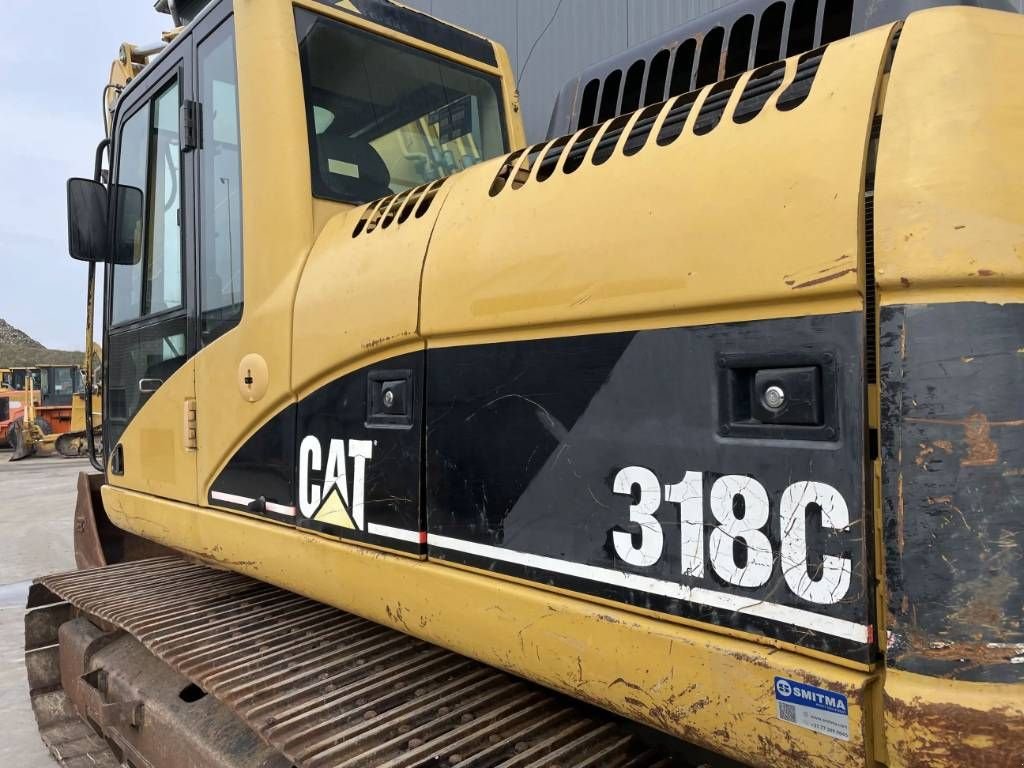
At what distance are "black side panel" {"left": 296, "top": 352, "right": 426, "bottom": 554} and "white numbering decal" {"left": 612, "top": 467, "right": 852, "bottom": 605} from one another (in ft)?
1.90

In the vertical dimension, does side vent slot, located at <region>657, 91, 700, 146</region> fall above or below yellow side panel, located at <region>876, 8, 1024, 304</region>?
above

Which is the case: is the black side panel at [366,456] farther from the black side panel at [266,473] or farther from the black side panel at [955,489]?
the black side panel at [955,489]

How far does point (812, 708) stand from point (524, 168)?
43.7 inches

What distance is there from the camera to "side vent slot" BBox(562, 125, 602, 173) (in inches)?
57.2

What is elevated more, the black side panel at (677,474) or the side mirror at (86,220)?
the side mirror at (86,220)

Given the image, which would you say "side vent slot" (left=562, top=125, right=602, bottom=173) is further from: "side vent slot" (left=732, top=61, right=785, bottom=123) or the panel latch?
the panel latch

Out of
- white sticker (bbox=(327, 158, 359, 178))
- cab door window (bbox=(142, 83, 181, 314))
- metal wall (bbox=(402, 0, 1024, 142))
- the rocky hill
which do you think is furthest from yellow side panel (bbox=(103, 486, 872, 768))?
the rocky hill

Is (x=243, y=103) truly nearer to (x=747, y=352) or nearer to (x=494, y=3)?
(x=747, y=352)

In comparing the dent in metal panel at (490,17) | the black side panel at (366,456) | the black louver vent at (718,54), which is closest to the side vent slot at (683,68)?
the black louver vent at (718,54)

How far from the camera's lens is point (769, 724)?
41.2 inches

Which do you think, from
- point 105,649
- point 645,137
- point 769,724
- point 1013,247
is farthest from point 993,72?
point 105,649

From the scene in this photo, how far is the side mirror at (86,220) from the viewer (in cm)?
305

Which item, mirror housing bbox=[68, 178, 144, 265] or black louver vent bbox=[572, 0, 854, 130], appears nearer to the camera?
black louver vent bbox=[572, 0, 854, 130]

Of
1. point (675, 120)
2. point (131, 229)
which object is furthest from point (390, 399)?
point (131, 229)
